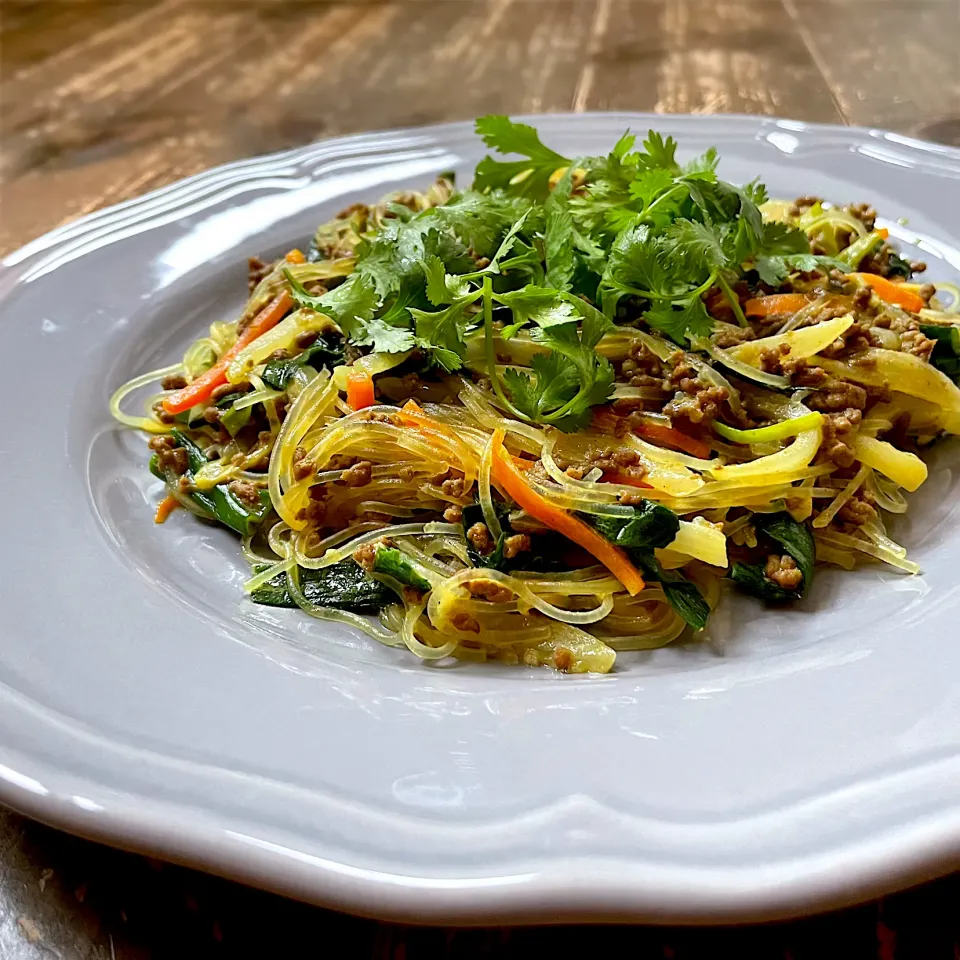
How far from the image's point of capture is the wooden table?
245 inches

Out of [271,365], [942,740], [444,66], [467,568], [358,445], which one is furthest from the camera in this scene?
[444,66]

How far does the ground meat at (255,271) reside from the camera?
3980 mm

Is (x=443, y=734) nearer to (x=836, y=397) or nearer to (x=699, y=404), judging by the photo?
(x=699, y=404)

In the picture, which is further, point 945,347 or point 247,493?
point 945,347

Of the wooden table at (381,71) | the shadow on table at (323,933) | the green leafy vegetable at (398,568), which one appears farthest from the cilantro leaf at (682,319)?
the wooden table at (381,71)

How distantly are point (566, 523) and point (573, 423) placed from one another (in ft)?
1.11

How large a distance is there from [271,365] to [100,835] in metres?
1.96

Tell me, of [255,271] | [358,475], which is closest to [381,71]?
[255,271]

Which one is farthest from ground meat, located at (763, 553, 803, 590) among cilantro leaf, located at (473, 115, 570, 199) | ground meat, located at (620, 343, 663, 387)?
cilantro leaf, located at (473, 115, 570, 199)

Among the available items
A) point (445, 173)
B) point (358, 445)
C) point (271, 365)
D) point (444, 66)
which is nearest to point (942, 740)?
point (358, 445)

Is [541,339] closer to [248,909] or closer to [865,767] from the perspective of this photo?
[865,767]

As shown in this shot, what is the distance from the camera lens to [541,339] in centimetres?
292

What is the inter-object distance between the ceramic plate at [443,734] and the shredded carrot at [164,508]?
4 cm

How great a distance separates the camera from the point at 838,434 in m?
2.90
